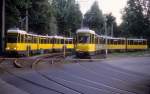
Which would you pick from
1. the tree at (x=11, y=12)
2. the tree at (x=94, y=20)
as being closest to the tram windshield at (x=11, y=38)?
the tree at (x=11, y=12)

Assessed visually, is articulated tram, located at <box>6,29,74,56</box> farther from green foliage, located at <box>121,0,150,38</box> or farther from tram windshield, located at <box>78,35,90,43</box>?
green foliage, located at <box>121,0,150,38</box>

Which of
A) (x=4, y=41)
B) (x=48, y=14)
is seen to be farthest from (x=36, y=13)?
(x=4, y=41)

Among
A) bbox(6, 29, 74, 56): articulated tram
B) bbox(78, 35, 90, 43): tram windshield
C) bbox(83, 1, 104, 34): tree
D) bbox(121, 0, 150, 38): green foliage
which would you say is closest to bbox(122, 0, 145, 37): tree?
bbox(121, 0, 150, 38): green foliage

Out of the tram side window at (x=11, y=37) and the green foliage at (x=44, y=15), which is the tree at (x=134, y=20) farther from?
the tram side window at (x=11, y=37)

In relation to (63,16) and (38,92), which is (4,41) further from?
(63,16)

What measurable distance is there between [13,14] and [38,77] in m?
28.8

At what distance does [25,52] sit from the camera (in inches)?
1945

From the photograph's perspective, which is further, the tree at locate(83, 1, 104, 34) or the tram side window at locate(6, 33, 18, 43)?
the tree at locate(83, 1, 104, 34)

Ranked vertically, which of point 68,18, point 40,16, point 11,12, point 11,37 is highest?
point 68,18

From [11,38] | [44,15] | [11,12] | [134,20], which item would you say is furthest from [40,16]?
[134,20]

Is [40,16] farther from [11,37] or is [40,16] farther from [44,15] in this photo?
[11,37]

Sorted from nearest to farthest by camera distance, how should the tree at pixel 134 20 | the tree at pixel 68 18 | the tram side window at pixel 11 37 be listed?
the tram side window at pixel 11 37 < the tree at pixel 134 20 < the tree at pixel 68 18

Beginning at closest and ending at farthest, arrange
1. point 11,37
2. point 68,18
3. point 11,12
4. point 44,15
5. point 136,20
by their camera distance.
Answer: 1. point 11,37
2. point 11,12
3. point 44,15
4. point 136,20
5. point 68,18

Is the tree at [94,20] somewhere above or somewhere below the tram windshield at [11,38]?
above
